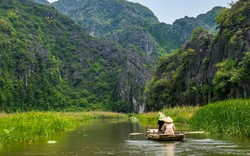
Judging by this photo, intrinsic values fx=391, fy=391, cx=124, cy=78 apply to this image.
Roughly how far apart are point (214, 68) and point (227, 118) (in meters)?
31.8

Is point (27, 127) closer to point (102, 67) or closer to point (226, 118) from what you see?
point (226, 118)

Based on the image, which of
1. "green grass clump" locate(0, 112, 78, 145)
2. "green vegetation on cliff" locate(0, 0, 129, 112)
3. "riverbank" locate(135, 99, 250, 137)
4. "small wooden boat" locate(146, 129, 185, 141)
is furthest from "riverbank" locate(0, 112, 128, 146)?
"green vegetation on cliff" locate(0, 0, 129, 112)

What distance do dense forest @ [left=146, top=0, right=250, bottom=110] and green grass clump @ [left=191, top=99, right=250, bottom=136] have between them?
1739 centimetres

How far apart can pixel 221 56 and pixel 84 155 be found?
42662mm

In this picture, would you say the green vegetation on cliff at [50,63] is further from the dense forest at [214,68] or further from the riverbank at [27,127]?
the riverbank at [27,127]

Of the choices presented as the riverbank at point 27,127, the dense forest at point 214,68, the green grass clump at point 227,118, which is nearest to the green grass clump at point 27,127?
the riverbank at point 27,127

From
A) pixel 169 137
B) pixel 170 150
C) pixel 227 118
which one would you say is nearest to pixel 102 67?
pixel 227 118

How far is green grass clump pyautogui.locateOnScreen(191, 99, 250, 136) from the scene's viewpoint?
76.9ft

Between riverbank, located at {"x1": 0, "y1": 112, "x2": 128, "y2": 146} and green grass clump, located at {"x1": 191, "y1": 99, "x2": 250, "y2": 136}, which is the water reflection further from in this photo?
riverbank, located at {"x1": 0, "y1": 112, "x2": 128, "y2": 146}

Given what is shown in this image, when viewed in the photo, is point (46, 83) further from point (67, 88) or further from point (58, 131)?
point (58, 131)

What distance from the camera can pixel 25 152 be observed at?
17734mm

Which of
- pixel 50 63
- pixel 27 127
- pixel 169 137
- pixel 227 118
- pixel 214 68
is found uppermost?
pixel 50 63

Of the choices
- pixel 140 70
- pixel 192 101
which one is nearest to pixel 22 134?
pixel 192 101

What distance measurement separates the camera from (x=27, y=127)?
24.6 m
